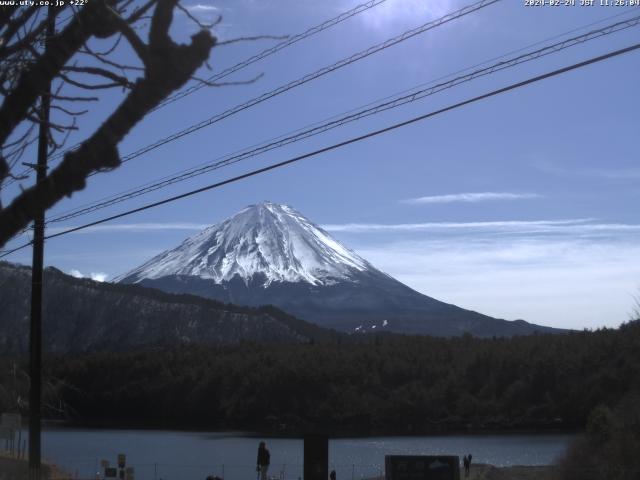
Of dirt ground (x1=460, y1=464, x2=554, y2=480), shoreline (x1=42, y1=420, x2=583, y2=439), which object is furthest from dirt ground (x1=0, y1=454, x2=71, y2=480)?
shoreline (x1=42, y1=420, x2=583, y2=439)

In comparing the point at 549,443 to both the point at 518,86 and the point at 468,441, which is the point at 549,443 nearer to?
the point at 468,441

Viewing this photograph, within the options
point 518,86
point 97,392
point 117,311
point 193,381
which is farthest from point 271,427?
point 518,86

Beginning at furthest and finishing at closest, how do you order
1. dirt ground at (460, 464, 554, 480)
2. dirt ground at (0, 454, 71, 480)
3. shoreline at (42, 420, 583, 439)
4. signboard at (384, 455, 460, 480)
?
shoreline at (42, 420, 583, 439) < dirt ground at (460, 464, 554, 480) < dirt ground at (0, 454, 71, 480) < signboard at (384, 455, 460, 480)

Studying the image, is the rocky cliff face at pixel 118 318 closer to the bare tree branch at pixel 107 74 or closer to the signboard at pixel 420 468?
the signboard at pixel 420 468

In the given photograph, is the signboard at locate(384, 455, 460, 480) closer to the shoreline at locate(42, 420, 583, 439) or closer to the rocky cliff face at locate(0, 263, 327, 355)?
the shoreline at locate(42, 420, 583, 439)

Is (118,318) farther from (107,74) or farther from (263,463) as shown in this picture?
(107,74)

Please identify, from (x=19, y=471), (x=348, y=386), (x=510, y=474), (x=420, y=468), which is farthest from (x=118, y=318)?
(x=420, y=468)
